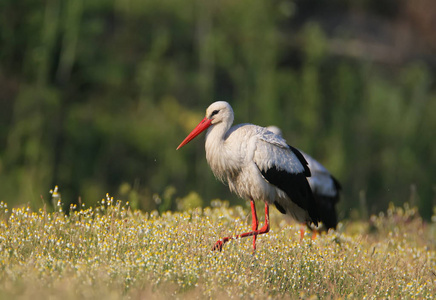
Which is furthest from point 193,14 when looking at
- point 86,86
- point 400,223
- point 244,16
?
point 400,223

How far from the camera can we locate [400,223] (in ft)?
28.3

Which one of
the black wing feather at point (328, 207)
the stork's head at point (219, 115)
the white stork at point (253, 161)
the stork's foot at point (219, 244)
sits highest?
the stork's head at point (219, 115)

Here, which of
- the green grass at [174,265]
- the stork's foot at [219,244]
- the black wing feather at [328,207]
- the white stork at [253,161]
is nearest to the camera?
the green grass at [174,265]

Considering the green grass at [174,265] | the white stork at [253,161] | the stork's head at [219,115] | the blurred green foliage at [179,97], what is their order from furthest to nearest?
the blurred green foliage at [179,97], the stork's head at [219,115], the white stork at [253,161], the green grass at [174,265]

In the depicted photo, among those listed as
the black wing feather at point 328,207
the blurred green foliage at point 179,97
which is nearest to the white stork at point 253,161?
the black wing feather at point 328,207

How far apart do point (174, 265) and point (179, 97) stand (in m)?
16.5

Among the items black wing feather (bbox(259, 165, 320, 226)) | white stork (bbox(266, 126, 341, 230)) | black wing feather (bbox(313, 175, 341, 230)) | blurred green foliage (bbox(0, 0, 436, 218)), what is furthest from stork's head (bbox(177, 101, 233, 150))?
blurred green foliage (bbox(0, 0, 436, 218))

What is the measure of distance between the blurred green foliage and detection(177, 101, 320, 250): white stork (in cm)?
1088

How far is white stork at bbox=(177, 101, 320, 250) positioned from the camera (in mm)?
6375

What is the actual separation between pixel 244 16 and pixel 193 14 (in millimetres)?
1804

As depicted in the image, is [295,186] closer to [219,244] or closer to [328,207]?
[219,244]

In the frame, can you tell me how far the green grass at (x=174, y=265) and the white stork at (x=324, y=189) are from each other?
93.4 inches

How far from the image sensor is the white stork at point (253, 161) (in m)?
6.38

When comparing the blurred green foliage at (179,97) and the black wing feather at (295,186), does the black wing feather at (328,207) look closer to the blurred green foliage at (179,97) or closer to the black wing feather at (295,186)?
the black wing feather at (295,186)
